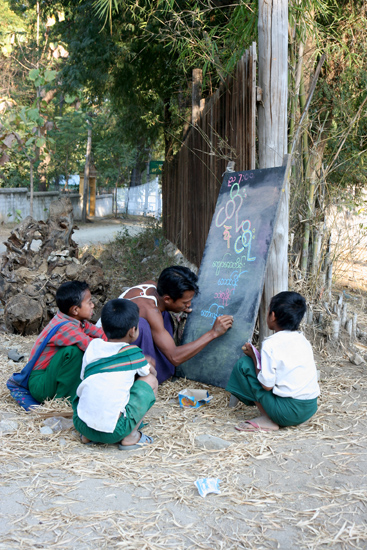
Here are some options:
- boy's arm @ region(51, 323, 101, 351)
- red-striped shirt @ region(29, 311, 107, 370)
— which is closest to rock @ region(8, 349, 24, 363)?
red-striped shirt @ region(29, 311, 107, 370)

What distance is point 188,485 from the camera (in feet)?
8.80

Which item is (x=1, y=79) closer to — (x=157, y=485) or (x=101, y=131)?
(x=101, y=131)

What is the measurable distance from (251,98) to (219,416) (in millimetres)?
2561

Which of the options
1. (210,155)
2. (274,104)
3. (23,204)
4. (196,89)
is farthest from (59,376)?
(23,204)

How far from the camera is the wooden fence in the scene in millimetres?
4344

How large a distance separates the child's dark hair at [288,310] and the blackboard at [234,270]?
1.23 feet

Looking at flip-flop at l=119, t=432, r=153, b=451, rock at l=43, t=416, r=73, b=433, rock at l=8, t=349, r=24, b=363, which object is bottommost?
flip-flop at l=119, t=432, r=153, b=451

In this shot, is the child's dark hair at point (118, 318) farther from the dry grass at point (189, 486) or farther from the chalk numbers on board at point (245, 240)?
the chalk numbers on board at point (245, 240)

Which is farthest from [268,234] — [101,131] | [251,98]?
[101,131]

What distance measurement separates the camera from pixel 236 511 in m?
2.44

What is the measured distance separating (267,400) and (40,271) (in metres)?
4.09

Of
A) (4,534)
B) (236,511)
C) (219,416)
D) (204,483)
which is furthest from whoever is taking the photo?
(219,416)

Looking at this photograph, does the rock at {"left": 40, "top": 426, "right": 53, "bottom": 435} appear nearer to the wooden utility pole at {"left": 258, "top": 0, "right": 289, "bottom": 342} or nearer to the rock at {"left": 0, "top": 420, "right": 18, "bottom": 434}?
the rock at {"left": 0, "top": 420, "right": 18, "bottom": 434}

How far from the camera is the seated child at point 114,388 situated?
3.03 metres
